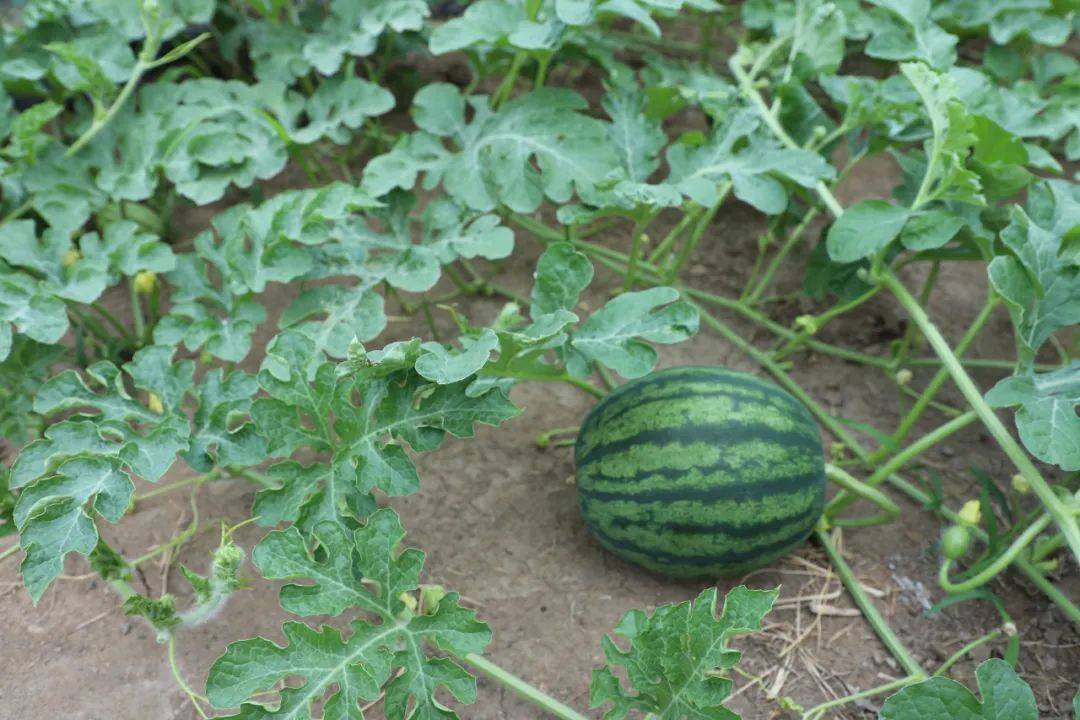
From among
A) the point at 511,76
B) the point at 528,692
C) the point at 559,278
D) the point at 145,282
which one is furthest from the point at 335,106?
the point at 528,692

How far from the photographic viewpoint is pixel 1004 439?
2.08 m

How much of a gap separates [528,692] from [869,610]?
838 millimetres

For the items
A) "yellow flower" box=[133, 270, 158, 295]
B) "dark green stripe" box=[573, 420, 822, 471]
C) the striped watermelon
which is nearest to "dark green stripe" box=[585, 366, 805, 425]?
the striped watermelon

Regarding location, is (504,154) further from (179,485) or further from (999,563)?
(999,563)

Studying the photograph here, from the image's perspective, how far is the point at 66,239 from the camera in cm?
246

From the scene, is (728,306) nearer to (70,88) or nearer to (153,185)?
(153,185)

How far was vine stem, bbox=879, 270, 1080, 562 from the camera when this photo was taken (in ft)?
6.43

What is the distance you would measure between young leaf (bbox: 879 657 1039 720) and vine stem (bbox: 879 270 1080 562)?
1.22ft

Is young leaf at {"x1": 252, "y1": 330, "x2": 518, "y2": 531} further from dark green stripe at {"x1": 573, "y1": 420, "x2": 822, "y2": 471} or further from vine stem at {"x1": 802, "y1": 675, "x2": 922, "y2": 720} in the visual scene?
vine stem at {"x1": 802, "y1": 675, "x2": 922, "y2": 720}

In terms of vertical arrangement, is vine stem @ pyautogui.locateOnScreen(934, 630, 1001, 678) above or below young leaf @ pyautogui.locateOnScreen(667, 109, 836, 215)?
below

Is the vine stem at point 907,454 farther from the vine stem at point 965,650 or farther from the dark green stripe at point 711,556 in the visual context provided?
the vine stem at point 965,650

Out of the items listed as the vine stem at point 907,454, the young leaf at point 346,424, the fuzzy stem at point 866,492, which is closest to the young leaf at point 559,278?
the young leaf at point 346,424

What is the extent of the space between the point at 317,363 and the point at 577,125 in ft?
3.29

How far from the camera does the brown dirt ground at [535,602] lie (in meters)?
2.01
